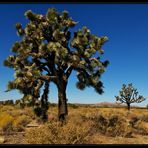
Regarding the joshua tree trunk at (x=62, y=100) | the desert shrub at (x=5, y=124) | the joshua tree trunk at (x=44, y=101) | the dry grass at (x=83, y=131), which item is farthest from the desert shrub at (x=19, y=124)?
the joshua tree trunk at (x=62, y=100)

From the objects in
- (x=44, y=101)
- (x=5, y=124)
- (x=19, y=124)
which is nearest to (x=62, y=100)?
(x=44, y=101)

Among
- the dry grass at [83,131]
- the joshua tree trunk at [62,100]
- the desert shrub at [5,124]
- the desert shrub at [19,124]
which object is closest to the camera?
the dry grass at [83,131]

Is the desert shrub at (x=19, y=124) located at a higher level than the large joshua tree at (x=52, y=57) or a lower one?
lower

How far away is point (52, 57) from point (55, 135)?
690 cm

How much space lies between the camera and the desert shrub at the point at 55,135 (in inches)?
343

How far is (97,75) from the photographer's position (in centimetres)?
1578

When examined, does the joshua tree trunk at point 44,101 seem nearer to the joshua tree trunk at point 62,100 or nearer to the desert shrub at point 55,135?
the joshua tree trunk at point 62,100

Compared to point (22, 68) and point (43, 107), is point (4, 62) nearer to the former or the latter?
point (22, 68)

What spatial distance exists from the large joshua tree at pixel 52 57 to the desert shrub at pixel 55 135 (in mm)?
5798

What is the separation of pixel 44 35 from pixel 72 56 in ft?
5.92

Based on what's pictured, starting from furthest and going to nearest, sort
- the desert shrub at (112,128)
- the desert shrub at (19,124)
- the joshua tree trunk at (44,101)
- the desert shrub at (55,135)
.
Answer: the joshua tree trunk at (44,101) → the desert shrub at (19,124) → the desert shrub at (112,128) → the desert shrub at (55,135)

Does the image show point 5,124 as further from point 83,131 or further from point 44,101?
point 83,131

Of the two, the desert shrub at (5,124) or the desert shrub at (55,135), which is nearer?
the desert shrub at (55,135)

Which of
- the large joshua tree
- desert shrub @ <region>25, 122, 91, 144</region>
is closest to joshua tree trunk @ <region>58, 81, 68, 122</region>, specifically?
the large joshua tree
